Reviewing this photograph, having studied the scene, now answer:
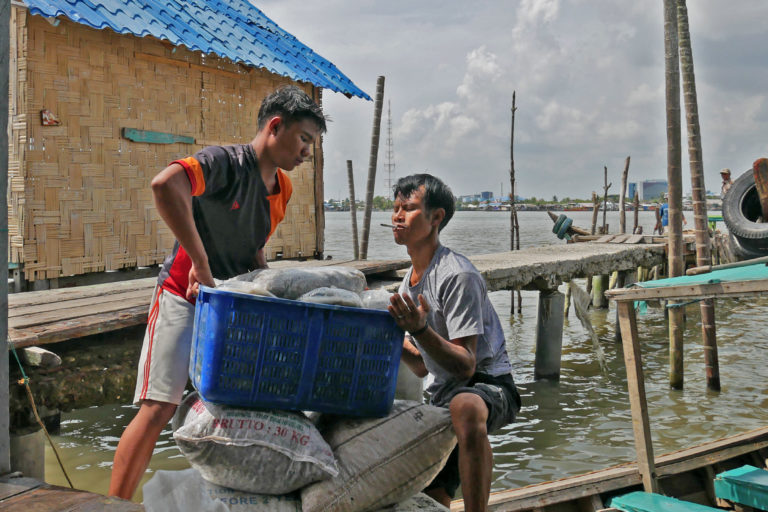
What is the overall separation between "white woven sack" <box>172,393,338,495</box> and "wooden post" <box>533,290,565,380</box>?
7166mm

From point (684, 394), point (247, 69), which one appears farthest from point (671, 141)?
point (247, 69)

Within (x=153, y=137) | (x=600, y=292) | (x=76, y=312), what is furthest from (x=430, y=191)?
(x=600, y=292)

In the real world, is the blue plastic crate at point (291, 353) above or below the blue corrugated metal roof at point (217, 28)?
below

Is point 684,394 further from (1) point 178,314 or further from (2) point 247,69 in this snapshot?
(1) point 178,314

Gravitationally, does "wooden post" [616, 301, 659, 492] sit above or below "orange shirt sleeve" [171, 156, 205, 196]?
below

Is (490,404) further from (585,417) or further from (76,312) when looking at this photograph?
(585,417)

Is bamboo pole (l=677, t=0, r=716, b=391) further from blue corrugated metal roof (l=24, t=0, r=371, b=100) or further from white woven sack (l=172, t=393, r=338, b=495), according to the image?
white woven sack (l=172, t=393, r=338, b=495)

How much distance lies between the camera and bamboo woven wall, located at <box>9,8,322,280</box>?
6480 mm

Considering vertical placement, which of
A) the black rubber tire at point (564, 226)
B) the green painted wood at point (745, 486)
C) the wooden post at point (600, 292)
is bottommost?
the green painted wood at point (745, 486)

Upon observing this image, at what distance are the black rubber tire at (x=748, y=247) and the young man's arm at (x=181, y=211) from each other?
36.8ft

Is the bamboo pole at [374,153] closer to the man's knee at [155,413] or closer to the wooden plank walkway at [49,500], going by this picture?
the man's knee at [155,413]

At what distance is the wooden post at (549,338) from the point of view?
9.47 meters

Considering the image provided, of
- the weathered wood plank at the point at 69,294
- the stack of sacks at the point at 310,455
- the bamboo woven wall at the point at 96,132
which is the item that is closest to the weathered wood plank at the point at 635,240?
the bamboo woven wall at the point at 96,132

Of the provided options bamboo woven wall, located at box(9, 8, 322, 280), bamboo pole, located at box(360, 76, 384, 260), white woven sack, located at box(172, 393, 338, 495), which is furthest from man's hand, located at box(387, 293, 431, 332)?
bamboo pole, located at box(360, 76, 384, 260)
